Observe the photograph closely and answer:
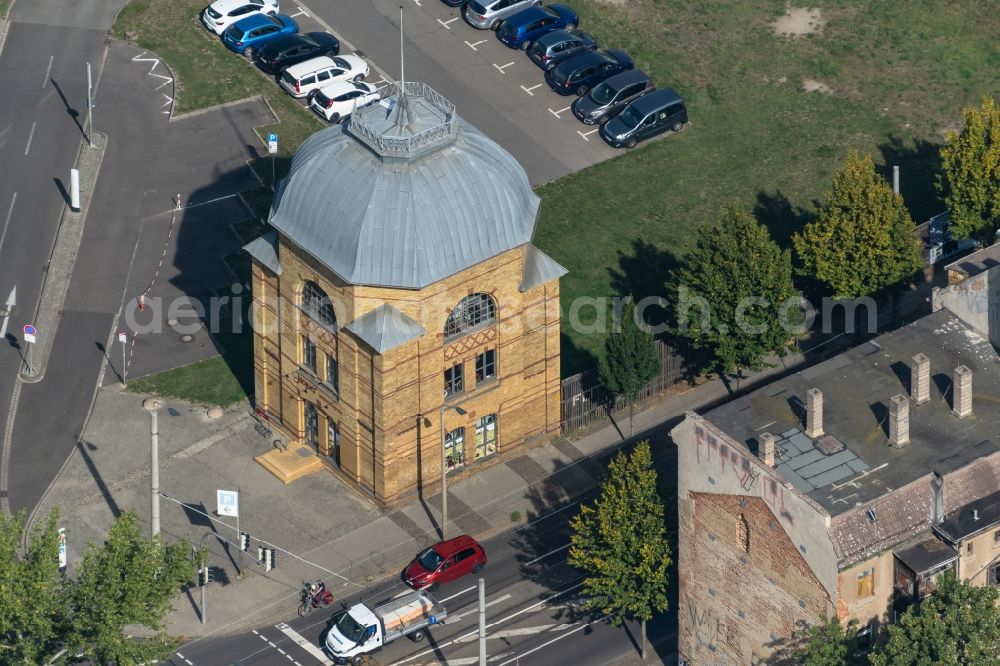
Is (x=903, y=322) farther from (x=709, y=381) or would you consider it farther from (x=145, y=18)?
(x=145, y=18)

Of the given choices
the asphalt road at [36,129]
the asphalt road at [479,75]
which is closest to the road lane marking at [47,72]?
the asphalt road at [36,129]

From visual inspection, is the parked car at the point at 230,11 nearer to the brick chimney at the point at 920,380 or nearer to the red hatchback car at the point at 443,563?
the red hatchback car at the point at 443,563

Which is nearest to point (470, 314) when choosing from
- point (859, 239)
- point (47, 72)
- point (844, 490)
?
point (859, 239)

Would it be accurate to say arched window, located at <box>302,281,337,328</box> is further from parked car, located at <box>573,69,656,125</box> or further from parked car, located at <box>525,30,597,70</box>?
parked car, located at <box>525,30,597,70</box>

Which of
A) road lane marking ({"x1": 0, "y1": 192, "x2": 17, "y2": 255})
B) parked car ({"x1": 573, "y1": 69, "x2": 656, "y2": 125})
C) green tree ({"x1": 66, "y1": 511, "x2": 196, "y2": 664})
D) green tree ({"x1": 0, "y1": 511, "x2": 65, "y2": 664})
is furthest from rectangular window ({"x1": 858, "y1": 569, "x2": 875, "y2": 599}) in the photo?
road lane marking ({"x1": 0, "y1": 192, "x2": 17, "y2": 255})

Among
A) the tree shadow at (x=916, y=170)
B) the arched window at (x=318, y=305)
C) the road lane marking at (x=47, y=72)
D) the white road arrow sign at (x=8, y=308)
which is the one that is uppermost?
the arched window at (x=318, y=305)

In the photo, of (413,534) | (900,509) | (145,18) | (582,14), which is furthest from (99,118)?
(900,509)
